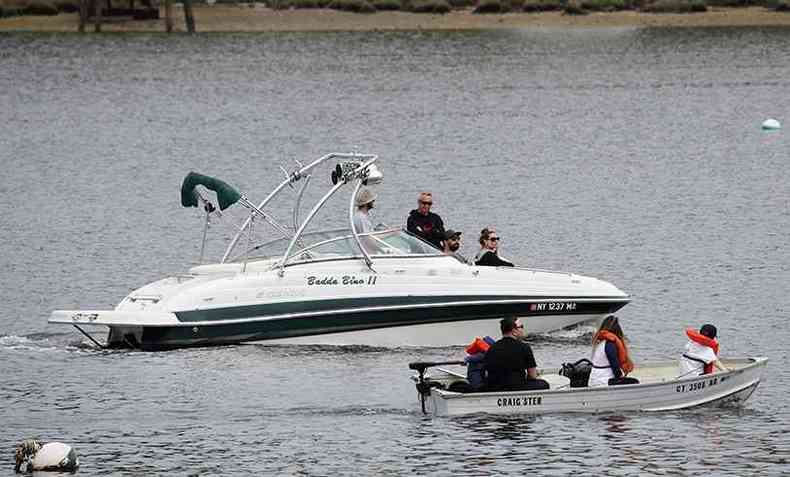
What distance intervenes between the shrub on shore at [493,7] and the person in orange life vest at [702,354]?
4138 inches

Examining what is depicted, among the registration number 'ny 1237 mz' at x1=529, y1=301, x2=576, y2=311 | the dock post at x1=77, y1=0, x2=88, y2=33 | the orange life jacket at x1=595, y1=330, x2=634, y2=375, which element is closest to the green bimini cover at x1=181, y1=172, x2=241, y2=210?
the registration number 'ny 1237 mz' at x1=529, y1=301, x2=576, y2=311

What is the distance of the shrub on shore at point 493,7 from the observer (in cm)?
13162

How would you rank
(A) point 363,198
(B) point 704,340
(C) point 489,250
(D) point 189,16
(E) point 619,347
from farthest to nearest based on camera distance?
(D) point 189,16, (C) point 489,250, (A) point 363,198, (B) point 704,340, (E) point 619,347

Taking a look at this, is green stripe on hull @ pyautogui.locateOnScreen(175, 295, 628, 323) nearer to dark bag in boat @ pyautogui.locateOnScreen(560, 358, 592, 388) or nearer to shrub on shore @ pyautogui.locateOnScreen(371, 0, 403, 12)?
dark bag in boat @ pyautogui.locateOnScreen(560, 358, 592, 388)

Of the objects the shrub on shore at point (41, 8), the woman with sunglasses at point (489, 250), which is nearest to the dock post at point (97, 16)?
the shrub on shore at point (41, 8)

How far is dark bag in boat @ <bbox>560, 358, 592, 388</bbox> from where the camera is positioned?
27.7 metres

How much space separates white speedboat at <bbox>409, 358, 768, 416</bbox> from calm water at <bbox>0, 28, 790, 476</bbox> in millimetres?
234

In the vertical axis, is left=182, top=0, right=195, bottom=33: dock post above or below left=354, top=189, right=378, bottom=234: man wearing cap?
above

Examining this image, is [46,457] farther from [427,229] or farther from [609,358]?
[427,229]

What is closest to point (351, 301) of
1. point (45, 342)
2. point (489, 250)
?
point (489, 250)

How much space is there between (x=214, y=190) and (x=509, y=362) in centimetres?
834

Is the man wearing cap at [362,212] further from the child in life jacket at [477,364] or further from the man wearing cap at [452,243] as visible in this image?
the child in life jacket at [477,364]

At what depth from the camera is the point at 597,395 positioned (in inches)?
1079

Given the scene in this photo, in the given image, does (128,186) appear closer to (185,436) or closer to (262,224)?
(262,224)
